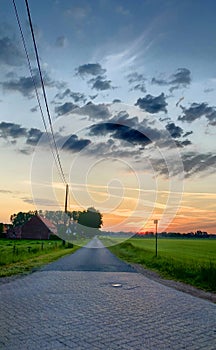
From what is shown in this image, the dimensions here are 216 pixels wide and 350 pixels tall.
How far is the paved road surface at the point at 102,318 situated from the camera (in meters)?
5.53

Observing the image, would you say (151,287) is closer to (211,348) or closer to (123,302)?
(123,302)

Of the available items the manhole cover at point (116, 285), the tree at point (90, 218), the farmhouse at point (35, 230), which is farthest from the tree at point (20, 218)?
the manhole cover at point (116, 285)

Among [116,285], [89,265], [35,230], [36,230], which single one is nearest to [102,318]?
[116,285]

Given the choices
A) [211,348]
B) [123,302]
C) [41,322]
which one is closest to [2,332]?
[41,322]

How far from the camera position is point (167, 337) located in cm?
587

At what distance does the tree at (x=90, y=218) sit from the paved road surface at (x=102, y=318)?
342ft

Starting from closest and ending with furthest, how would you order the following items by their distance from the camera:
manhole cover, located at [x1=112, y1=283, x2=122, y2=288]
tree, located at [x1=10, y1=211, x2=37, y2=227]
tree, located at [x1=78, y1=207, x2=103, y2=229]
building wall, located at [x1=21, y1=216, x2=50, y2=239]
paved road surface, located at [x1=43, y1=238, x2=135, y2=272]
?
manhole cover, located at [x1=112, y1=283, x2=122, y2=288] → paved road surface, located at [x1=43, y1=238, x2=135, y2=272] → building wall, located at [x1=21, y1=216, x2=50, y2=239] → tree, located at [x1=78, y1=207, x2=103, y2=229] → tree, located at [x1=10, y1=211, x2=37, y2=227]

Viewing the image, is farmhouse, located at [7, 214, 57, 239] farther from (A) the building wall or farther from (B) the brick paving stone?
(B) the brick paving stone

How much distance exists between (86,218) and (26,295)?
352 feet

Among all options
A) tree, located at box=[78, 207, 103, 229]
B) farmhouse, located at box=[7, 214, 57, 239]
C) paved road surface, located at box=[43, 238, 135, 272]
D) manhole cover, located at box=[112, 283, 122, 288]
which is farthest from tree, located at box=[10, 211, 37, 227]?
manhole cover, located at box=[112, 283, 122, 288]

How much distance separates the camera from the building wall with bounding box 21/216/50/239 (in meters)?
85.8

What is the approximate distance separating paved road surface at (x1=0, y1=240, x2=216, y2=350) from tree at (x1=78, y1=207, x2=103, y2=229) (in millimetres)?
104331

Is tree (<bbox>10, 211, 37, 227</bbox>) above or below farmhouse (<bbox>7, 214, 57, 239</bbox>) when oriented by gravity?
above

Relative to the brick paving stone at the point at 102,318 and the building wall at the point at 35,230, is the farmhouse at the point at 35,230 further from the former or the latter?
the brick paving stone at the point at 102,318
